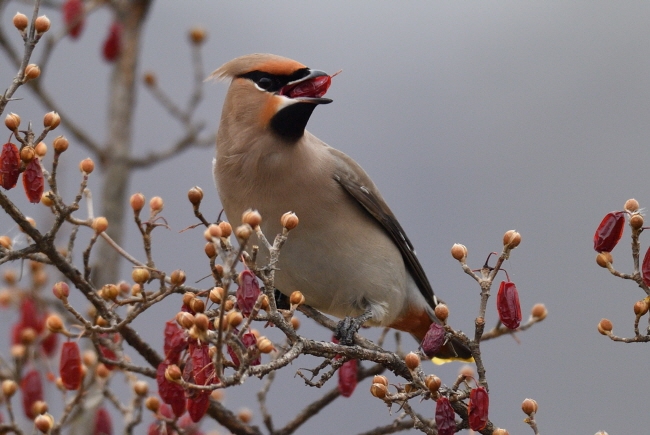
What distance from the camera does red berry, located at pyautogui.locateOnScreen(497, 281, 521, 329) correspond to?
2.63 meters

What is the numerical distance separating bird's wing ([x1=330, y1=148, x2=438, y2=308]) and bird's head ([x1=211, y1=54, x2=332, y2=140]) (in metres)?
0.41

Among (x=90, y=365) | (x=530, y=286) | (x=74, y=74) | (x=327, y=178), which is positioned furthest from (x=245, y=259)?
(x=74, y=74)

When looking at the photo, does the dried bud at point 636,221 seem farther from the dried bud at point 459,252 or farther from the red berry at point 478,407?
the red berry at point 478,407

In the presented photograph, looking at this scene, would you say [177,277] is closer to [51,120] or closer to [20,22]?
[51,120]

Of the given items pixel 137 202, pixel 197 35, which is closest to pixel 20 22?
pixel 137 202

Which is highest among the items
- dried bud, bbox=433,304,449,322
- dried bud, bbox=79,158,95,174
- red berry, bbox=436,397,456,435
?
dried bud, bbox=79,158,95,174

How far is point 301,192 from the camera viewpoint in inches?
147

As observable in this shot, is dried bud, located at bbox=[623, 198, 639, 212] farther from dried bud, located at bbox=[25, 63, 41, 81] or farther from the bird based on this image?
dried bud, located at bbox=[25, 63, 41, 81]

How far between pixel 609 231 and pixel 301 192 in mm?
1460

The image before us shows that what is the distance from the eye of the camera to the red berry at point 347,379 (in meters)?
3.36

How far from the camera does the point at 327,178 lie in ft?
12.9

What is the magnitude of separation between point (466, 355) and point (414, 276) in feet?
1.46

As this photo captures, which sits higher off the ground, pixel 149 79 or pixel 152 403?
pixel 149 79

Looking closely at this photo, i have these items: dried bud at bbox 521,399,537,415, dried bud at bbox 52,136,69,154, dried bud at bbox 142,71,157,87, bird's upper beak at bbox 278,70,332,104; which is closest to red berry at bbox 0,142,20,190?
dried bud at bbox 52,136,69,154
